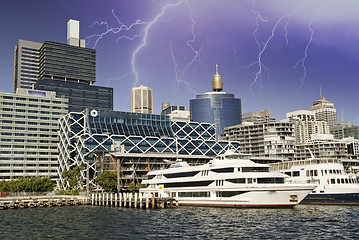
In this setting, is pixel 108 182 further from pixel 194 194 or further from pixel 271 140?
pixel 271 140

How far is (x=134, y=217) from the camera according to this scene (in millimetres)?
57531

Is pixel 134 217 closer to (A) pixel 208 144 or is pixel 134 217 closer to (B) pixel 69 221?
Answer: (B) pixel 69 221

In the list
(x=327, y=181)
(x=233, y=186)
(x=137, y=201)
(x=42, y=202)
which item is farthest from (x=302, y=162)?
(x=42, y=202)

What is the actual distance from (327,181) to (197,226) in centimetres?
3971

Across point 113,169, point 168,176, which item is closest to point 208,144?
point 113,169

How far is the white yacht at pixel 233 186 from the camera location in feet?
204

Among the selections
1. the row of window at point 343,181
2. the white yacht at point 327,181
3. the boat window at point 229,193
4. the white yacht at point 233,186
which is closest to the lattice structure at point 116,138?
the white yacht at point 233,186

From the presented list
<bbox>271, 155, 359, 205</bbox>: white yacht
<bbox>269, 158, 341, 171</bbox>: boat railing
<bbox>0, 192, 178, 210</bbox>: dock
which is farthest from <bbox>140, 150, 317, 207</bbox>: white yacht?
<bbox>269, 158, 341, 171</bbox>: boat railing

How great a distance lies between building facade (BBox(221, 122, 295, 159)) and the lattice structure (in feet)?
69.7

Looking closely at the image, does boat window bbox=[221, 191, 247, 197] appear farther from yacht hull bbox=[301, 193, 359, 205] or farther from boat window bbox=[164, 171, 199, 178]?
yacht hull bbox=[301, 193, 359, 205]

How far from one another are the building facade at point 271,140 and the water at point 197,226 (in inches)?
4658

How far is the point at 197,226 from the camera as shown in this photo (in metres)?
47.1

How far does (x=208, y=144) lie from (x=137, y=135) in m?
32.0

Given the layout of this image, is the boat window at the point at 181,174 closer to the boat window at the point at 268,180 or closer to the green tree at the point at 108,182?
the boat window at the point at 268,180
